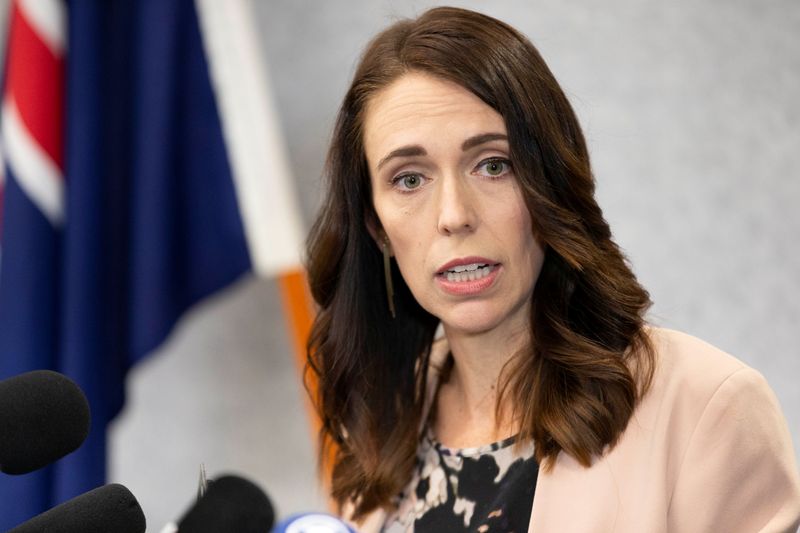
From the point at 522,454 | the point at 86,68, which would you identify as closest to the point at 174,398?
the point at 86,68

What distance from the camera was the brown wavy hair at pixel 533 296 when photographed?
1.36m

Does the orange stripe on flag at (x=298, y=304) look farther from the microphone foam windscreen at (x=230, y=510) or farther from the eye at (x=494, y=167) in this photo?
the microphone foam windscreen at (x=230, y=510)

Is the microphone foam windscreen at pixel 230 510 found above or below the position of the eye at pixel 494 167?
below

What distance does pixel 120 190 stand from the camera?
7.45 feet

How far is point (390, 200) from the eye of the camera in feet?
4.85

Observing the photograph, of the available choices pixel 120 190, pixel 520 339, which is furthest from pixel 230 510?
pixel 120 190

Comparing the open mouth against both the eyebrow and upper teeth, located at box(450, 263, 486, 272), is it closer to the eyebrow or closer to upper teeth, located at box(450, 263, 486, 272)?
upper teeth, located at box(450, 263, 486, 272)

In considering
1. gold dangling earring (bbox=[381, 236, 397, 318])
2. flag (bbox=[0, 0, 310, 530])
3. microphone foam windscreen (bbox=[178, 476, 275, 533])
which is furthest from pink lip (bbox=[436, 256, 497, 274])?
flag (bbox=[0, 0, 310, 530])

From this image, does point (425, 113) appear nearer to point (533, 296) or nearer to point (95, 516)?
point (533, 296)

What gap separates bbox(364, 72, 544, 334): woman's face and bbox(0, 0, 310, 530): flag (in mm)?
783

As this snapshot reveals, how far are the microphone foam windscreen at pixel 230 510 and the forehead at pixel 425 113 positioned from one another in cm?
64

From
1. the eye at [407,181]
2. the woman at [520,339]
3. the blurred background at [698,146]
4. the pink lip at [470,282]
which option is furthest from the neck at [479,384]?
the blurred background at [698,146]

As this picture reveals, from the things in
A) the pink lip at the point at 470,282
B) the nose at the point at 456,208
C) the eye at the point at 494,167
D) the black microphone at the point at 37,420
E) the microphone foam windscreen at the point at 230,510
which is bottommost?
the microphone foam windscreen at the point at 230,510

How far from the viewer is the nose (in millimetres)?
1360
